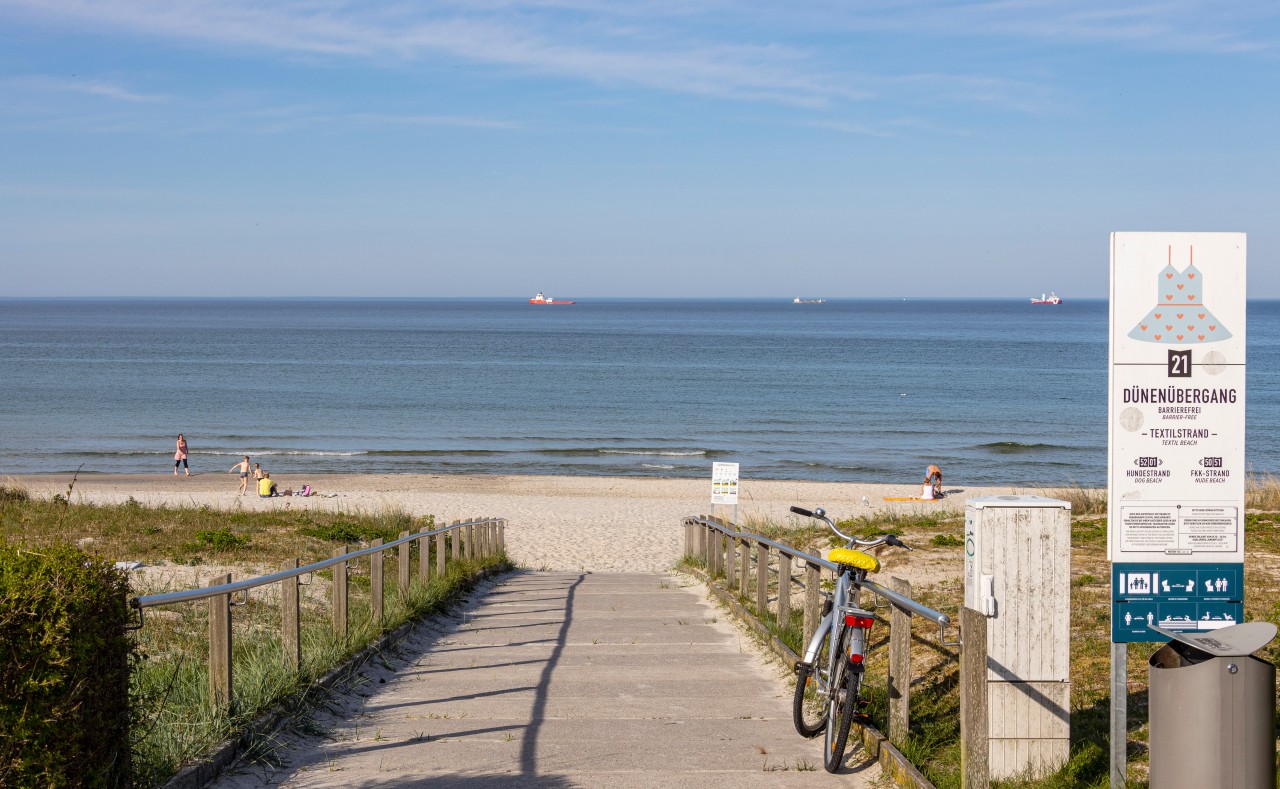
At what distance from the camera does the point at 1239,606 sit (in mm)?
5391

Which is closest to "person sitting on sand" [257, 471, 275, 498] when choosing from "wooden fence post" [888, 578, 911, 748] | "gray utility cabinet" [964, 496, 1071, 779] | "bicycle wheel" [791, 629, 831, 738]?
"bicycle wheel" [791, 629, 831, 738]

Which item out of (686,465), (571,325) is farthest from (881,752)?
(571,325)

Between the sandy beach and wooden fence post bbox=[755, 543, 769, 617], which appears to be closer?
wooden fence post bbox=[755, 543, 769, 617]

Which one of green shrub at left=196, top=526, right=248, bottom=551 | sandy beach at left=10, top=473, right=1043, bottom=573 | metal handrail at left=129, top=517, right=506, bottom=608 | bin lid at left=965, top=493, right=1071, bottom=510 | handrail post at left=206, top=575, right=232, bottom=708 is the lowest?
sandy beach at left=10, top=473, right=1043, bottom=573

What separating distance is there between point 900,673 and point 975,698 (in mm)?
1076

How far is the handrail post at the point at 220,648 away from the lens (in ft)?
18.6

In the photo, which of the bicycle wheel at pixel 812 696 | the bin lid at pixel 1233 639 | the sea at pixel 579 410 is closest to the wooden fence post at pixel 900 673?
the bicycle wheel at pixel 812 696

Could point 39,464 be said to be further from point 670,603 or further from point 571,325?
point 571,325

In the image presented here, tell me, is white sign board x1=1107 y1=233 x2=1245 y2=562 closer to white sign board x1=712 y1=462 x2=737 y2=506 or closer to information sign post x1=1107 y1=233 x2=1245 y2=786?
information sign post x1=1107 y1=233 x2=1245 y2=786

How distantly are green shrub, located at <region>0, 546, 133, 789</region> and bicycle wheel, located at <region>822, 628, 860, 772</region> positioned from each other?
3252mm

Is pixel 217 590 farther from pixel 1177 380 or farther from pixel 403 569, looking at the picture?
pixel 403 569

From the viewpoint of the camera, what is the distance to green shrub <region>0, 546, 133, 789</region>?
3.57m

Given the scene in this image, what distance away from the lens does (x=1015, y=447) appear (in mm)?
46062

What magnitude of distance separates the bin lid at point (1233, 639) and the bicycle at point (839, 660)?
176 cm
